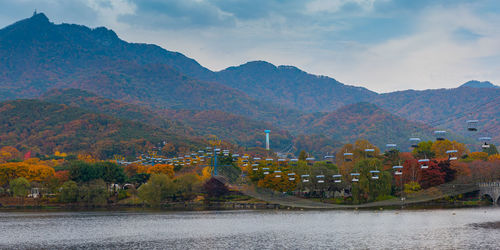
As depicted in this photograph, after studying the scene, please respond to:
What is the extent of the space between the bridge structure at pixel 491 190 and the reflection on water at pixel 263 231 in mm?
24830

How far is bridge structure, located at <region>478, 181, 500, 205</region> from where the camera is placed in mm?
124050

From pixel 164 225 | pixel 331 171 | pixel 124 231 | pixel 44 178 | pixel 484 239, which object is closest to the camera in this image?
pixel 484 239

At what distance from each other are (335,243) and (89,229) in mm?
45361

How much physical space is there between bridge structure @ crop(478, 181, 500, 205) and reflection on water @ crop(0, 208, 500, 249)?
2483 cm

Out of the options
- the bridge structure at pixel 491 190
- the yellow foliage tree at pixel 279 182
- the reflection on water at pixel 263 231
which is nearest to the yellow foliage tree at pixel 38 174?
the reflection on water at pixel 263 231

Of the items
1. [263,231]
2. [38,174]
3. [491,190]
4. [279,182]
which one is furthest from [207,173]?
[263,231]

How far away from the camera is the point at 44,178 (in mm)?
163375

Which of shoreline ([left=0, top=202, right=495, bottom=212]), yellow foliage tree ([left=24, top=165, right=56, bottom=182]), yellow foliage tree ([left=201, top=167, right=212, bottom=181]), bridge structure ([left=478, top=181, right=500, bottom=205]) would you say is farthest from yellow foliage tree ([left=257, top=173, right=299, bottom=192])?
yellow foliage tree ([left=24, top=165, right=56, bottom=182])

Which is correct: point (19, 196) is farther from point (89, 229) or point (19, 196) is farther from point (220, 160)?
point (89, 229)

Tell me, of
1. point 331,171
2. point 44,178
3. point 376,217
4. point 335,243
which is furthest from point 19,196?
point 335,243

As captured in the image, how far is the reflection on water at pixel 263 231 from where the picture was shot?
66.5m

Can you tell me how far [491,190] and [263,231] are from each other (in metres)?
69.8

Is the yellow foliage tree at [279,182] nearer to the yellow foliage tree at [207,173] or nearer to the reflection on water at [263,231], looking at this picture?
the yellow foliage tree at [207,173]

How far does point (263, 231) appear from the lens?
269 ft
